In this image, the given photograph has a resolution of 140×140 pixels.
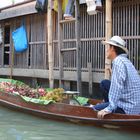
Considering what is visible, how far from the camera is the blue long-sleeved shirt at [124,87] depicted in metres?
6.89

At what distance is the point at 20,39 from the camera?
47.4 feet

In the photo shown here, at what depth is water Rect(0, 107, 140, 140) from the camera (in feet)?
23.2

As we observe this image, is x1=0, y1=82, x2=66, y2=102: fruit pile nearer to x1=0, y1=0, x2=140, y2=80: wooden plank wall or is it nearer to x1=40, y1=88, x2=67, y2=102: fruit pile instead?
x1=40, y1=88, x2=67, y2=102: fruit pile

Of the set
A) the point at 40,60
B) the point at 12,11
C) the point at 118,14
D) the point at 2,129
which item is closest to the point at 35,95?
the point at 2,129

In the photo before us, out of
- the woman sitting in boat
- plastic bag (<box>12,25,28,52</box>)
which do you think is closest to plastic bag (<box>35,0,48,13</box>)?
plastic bag (<box>12,25,28,52</box>)

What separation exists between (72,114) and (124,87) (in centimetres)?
147

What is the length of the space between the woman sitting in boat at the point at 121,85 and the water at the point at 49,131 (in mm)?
366

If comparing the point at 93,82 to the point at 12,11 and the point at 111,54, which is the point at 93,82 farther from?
the point at 12,11

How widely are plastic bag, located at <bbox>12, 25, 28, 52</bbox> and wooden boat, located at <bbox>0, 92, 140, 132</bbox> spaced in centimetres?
418

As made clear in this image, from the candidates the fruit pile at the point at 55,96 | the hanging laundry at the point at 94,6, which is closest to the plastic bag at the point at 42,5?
the hanging laundry at the point at 94,6

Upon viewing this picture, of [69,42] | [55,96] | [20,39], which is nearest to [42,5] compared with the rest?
[69,42]

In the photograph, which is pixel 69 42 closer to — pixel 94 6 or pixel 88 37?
pixel 88 37

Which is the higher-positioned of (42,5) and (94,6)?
(42,5)

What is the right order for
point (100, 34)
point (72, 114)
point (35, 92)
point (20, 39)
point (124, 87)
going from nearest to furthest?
1. point (124, 87)
2. point (72, 114)
3. point (35, 92)
4. point (100, 34)
5. point (20, 39)
